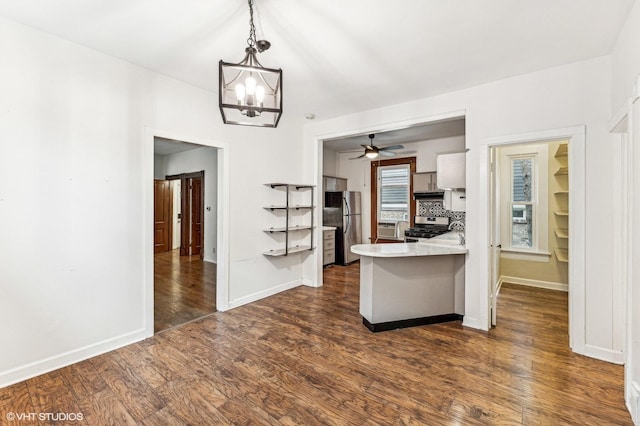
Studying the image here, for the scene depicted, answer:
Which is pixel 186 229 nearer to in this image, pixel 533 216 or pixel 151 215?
pixel 151 215

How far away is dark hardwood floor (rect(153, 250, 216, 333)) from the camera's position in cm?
353

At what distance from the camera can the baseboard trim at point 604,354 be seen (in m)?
2.50

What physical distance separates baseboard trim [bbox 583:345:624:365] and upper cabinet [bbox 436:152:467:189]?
1.96 meters

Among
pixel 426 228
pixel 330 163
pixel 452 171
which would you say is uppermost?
pixel 330 163

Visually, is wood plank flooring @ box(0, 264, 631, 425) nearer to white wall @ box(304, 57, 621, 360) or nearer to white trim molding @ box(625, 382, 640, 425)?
white trim molding @ box(625, 382, 640, 425)

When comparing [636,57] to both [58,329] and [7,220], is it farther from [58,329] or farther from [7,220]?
[58,329]

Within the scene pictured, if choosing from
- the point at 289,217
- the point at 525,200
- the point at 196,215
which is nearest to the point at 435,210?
the point at 525,200

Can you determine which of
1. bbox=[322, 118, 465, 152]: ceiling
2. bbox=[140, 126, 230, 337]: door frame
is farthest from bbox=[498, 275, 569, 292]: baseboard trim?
bbox=[140, 126, 230, 337]: door frame

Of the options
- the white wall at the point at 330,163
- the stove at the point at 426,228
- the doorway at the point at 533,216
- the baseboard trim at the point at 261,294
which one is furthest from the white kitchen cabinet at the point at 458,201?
the white wall at the point at 330,163

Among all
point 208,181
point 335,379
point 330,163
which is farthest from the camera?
point 330,163

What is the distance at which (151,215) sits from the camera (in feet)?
9.82

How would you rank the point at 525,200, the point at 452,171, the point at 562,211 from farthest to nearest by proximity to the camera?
1. the point at 525,200
2. the point at 562,211
3. the point at 452,171

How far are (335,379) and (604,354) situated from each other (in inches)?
97.1

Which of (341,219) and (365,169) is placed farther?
(365,169)
